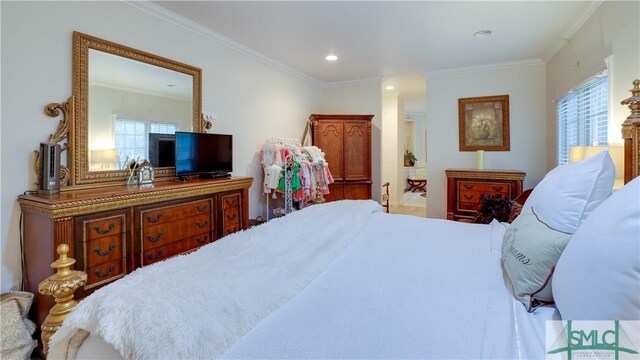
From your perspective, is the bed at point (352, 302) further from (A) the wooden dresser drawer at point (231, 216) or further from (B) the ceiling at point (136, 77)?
(B) the ceiling at point (136, 77)

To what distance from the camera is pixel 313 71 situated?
4.78m

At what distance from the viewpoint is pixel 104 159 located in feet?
7.93

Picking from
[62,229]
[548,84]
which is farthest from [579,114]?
[62,229]

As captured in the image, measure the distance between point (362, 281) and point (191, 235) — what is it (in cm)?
192

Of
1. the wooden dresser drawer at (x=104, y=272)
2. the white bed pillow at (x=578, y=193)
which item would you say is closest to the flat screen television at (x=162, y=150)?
the wooden dresser drawer at (x=104, y=272)

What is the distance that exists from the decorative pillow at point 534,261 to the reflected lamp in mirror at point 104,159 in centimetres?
271

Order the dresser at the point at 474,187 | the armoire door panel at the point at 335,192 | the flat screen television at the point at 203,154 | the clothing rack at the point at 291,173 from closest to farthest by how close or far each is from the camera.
Answer: the flat screen television at the point at 203,154
the dresser at the point at 474,187
the clothing rack at the point at 291,173
the armoire door panel at the point at 335,192

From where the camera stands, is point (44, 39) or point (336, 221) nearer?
point (336, 221)

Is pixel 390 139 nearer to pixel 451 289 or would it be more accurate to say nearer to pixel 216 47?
pixel 216 47

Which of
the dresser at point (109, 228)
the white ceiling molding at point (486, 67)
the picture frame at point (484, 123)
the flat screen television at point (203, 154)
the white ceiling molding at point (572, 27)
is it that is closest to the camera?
the dresser at point (109, 228)

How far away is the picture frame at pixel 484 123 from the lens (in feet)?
14.4

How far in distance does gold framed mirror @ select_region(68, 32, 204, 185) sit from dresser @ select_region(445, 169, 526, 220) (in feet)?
10.6

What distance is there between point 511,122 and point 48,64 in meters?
5.06

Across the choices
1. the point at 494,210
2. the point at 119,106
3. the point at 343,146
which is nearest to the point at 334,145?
Answer: the point at 343,146
